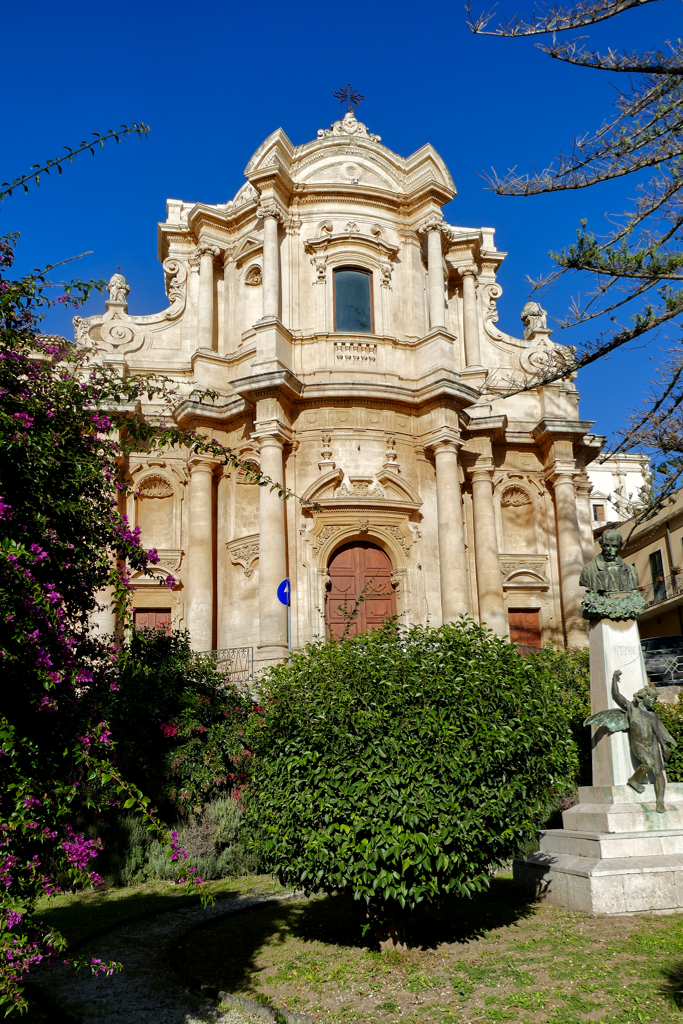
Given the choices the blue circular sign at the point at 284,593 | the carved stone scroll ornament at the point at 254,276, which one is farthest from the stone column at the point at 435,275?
the blue circular sign at the point at 284,593

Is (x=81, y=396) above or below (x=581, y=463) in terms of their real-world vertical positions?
below

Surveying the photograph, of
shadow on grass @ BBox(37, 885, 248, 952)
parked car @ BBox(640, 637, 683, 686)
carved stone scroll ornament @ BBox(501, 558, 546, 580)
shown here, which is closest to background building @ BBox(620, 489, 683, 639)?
carved stone scroll ornament @ BBox(501, 558, 546, 580)

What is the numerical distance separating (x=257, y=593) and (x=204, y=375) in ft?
19.5

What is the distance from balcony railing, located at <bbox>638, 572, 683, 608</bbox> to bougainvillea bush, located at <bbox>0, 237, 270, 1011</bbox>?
78.4ft

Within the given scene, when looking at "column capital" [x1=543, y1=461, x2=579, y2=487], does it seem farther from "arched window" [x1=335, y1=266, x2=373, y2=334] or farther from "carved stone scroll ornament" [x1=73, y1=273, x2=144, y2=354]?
"carved stone scroll ornament" [x1=73, y1=273, x2=144, y2=354]

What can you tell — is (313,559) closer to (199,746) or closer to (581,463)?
(199,746)

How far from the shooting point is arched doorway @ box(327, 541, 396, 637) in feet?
63.2

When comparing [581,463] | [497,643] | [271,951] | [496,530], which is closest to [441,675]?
[497,643]

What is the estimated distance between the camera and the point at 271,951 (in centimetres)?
790

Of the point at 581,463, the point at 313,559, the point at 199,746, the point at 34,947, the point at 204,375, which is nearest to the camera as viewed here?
the point at 34,947

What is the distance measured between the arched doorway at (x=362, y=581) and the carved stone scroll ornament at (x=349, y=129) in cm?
1189

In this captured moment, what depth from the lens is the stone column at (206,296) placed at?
2195 centimetres

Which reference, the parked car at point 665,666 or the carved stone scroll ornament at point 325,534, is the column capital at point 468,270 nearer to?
the carved stone scroll ornament at point 325,534

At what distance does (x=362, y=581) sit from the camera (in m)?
19.4
